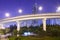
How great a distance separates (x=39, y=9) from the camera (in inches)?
161

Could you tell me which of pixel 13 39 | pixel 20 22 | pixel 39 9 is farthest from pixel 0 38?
pixel 39 9

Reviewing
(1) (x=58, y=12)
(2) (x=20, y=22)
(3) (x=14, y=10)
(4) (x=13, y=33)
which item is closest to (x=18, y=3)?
(3) (x=14, y=10)

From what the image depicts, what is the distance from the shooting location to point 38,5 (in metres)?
4.09

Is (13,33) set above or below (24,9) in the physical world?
below

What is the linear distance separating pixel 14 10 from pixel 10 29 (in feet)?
1.51

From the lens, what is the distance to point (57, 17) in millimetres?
4086

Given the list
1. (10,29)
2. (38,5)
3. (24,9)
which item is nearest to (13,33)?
(10,29)

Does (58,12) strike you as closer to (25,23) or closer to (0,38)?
(25,23)

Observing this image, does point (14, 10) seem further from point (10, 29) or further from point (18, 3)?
point (10, 29)

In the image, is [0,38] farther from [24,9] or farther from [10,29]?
[24,9]

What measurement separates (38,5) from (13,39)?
1001mm

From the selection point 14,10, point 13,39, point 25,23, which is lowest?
point 13,39

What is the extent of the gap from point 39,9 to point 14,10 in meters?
0.59

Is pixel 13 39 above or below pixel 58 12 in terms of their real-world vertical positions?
below
